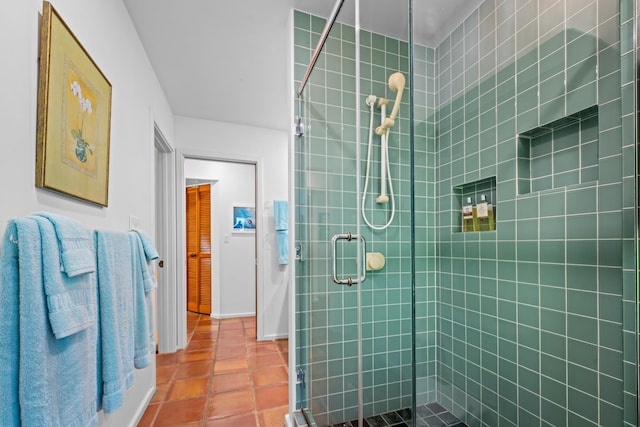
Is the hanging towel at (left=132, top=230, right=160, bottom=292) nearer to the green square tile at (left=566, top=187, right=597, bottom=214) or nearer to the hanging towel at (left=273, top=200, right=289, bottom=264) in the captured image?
the hanging towel at (left=273, top=200, right=289, bottom=264)

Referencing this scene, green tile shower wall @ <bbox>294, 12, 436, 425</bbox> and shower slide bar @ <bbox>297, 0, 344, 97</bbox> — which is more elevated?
shower slide bar @ <bbox>297, 0, 344, 97</bbox>

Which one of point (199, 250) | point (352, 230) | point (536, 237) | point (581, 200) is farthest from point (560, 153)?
point (199, 250)

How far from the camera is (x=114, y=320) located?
3.63 feet

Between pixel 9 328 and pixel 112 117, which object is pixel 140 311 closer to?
pixel 9 328

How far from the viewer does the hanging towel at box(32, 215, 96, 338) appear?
2.51ft

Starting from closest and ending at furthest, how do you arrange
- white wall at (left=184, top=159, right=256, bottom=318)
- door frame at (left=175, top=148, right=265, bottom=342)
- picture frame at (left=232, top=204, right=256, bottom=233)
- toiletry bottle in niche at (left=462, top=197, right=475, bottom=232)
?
toiletry bottle in niche at (left=462, top=197, right=475, bottom=232), door frame at (left=175, top=148, right=265, bottom=342), white wall at (left=184, top=159, right=256, bottom=318), picture frame at (left=232, top=204, right=256, bottom=233)

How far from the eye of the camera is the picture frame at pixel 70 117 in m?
0.93

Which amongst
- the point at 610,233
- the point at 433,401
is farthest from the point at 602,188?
the point at 433,401

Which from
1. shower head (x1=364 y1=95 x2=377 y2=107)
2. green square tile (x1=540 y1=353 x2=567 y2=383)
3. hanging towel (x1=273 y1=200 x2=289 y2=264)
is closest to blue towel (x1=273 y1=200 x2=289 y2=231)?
hanging towel (x1=273 y1=200 x2=289 y2=264)

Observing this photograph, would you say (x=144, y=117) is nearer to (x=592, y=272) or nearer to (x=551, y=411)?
(x=592, y=272)

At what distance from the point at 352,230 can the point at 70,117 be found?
3.99 ft

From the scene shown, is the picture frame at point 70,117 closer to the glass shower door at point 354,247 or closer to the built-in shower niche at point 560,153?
the glass shower door at point 354,247

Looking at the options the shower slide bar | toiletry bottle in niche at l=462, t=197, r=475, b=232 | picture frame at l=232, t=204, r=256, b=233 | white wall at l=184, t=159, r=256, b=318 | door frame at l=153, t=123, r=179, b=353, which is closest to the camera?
the shower slide bar

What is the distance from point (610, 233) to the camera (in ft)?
3.54
